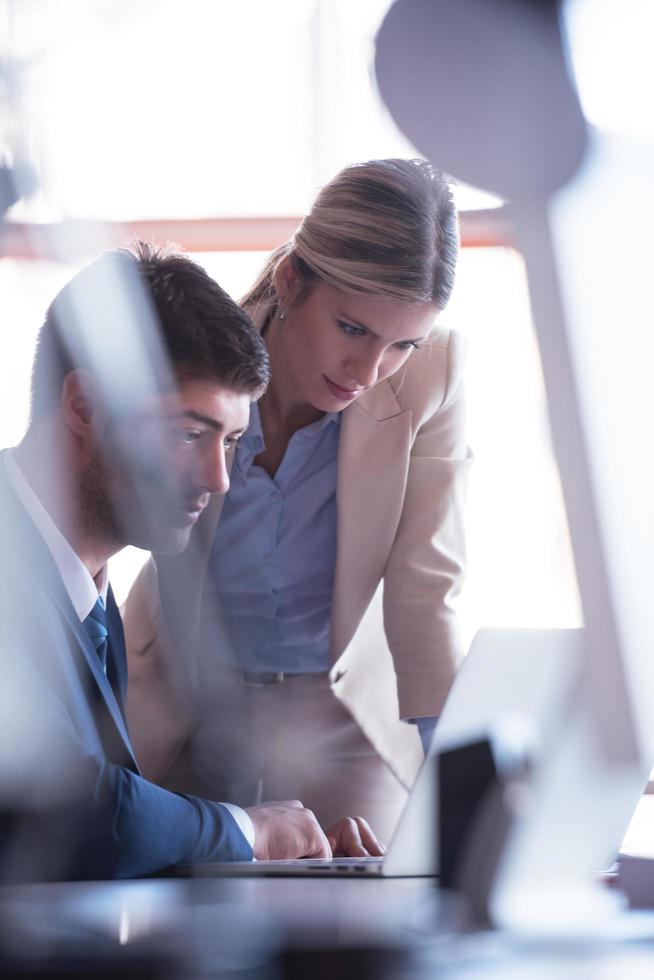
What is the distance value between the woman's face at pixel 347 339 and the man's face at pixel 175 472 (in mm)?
103

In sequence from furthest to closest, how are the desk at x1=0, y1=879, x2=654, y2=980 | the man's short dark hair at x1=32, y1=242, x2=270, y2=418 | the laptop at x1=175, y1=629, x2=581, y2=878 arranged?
1. the man's short dark hair at x1=32, y1=242, x2=270, y2=418
2. the laptop at x1=175, y1=629, x2=581, y2=878
3. the desk at x1=0, y1=879, x2=654, y2=980

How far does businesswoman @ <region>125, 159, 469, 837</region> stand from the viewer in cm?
120

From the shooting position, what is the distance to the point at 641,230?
0.27m

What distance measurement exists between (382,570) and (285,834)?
1.16ft

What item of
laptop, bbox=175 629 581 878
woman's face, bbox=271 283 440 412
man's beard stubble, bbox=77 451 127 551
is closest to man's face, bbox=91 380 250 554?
man's beard stubble, bbox=77 451 127 551

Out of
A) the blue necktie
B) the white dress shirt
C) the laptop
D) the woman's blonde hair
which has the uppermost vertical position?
the woman's blonde hair

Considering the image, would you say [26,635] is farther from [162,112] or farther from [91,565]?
[162,112]

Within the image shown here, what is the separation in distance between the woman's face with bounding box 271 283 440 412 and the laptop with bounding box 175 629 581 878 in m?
0.52

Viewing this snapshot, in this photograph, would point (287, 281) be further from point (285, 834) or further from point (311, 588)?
point (285, 834)

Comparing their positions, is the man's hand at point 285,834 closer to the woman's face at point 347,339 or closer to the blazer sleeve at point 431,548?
the blazer sleeve at point 431,548

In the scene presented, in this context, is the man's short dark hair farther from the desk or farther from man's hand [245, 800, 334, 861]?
the desk

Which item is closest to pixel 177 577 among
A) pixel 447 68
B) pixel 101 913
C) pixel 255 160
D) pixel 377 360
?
pixel 377 360

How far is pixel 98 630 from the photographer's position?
3.39 feet

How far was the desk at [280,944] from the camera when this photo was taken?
0.84ft
